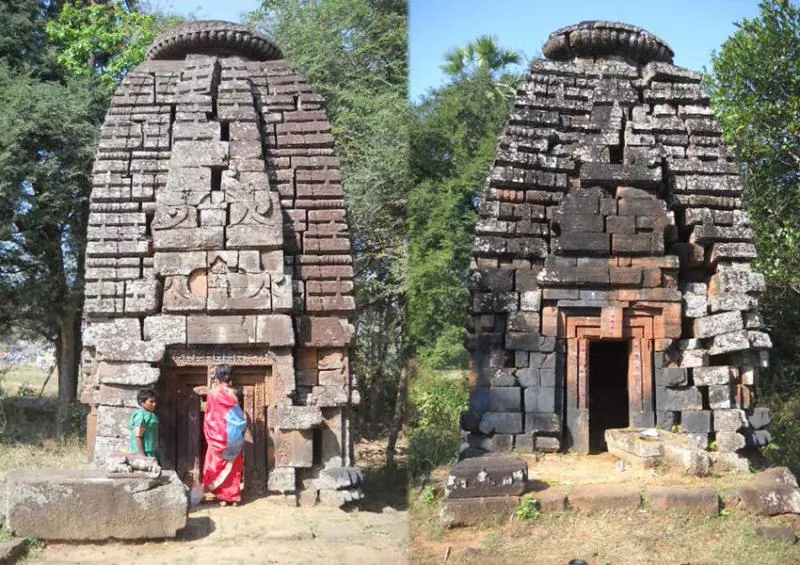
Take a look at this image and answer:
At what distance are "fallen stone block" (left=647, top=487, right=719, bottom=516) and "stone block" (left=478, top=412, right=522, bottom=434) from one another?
1924mm

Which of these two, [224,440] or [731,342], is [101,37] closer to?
[224,440]

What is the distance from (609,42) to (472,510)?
603 centimetres

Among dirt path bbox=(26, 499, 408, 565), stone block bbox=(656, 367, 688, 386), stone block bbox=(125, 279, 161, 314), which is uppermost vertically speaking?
stone block bbox=(125, 279, 161, 314)

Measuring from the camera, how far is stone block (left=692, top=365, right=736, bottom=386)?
804cm

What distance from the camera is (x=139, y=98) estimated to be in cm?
959

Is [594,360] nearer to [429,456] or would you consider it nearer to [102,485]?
[429,456]

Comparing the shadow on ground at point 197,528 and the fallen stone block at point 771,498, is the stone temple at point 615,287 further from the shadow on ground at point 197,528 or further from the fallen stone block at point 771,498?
the shadow on ground at point 197,528

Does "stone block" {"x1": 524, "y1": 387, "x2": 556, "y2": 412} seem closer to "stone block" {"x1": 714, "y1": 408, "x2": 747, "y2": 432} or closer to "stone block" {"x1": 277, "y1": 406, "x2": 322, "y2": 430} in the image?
"stone block" {"x1": 714, "y1": 408, "x2": 747, "y2": 432}

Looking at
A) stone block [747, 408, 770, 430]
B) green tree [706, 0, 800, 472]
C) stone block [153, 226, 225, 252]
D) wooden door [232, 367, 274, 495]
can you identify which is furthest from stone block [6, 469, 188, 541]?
green tree [706, 0, 800, 472]

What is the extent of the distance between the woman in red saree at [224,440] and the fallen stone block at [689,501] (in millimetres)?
3877

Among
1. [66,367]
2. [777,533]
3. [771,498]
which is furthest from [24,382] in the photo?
[777,533]

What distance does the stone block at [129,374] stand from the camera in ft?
25.7

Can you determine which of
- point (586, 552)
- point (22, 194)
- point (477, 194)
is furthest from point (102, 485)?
point (477, 194)

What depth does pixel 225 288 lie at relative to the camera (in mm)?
8125
